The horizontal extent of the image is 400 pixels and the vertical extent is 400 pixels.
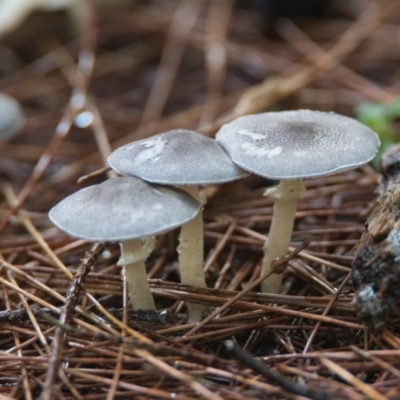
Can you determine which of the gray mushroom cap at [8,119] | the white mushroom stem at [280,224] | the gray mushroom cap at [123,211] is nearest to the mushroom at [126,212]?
the gray mushroom cap at [123,211]

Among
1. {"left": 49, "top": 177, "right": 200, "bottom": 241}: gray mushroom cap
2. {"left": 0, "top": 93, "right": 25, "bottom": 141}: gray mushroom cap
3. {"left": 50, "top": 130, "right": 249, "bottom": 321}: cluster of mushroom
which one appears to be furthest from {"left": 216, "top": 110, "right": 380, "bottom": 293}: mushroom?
{"left": 0, "top": 93, "right": 25, "bottom": 141}: gray mushroom cap

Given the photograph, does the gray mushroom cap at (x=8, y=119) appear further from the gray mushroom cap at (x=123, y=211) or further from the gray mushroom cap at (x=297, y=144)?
the gray mushroom cap at (x=297, y=144)

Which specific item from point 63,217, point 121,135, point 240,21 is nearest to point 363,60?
point 240,21

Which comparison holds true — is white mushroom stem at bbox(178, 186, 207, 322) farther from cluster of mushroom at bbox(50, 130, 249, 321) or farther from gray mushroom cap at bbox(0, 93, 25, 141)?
gray mushroom cap at bbox(0, 93, 25, 141)

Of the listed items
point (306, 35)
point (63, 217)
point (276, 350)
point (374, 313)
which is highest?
point (306, 35)

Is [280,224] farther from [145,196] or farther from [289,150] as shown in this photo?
[145,196]

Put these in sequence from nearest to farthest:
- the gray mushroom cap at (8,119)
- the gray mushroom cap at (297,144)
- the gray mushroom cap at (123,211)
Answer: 1. the gray mushroom cap at (123,211)
2. the gray mushroom cap at (297,144)
3. the gray mushroom cap at (8,119)

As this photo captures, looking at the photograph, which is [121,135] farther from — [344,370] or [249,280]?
[344,370]
